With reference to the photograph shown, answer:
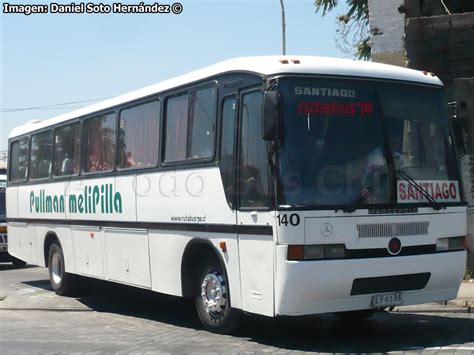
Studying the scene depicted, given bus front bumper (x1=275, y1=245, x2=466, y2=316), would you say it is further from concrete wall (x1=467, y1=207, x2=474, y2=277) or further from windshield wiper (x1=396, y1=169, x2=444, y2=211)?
A: concrete wall (x1=467, y1=207, x2=474, y2=277)

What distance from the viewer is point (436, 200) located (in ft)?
26.7

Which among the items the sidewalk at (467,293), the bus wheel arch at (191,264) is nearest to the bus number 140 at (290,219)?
the bus wheel arch at (191,264)

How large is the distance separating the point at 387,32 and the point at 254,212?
8.50m

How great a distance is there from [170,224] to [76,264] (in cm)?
379

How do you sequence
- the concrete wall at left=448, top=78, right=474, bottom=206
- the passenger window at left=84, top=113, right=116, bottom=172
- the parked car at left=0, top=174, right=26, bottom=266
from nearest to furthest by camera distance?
1. the passenger window at left=84, top=113, right=116, bottom=172
2. the concrete wall at left=448, top=78, right=474, bottom=206
3. the parked car at left=0, top=174, right=26, bottom=266

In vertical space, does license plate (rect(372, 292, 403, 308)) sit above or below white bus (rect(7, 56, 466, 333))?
below

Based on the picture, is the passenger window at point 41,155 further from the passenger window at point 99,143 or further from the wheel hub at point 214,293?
the wheel hub at point 214,293

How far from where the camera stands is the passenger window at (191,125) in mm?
8688

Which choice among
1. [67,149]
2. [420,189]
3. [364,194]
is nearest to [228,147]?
[364,194]

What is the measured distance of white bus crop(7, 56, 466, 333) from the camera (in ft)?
24.3

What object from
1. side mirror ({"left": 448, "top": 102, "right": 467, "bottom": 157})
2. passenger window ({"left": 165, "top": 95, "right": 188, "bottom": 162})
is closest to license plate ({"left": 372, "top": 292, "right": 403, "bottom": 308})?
side mirror ({"left": 448, "top": 102, "right": 467, "bottom": 157})

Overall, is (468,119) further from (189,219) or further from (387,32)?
(189,219)

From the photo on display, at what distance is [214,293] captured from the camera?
8.65 meters

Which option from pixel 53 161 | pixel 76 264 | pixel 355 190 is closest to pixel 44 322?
pixel 76 264
